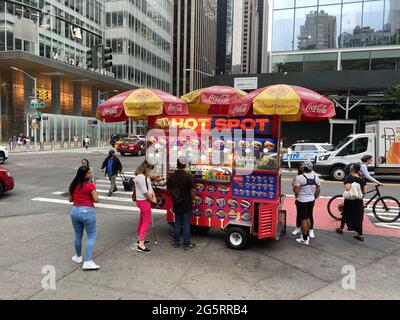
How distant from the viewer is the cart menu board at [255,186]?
22.5ft

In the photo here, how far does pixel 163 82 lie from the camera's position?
78812 millimetres

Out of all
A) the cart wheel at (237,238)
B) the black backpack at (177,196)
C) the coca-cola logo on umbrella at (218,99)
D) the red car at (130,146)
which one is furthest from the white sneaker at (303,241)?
the red car at (130,146)

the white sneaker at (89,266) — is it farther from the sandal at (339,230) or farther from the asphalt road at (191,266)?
the sandal at (339,230)

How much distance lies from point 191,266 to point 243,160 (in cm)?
242

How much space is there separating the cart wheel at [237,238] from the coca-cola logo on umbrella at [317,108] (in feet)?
8.66

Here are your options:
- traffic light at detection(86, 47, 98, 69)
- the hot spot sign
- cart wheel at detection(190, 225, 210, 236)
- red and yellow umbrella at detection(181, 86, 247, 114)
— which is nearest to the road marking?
cart wheel at detection(190, 225, 210, 236)

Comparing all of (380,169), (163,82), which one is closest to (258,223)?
(380,169)

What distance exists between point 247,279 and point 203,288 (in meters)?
0.79

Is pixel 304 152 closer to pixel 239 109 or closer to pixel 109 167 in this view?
pixel 109 167

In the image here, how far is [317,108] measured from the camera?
21.7ft

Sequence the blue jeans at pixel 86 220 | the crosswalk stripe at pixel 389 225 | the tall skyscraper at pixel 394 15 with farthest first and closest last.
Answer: the tall skyscraper at pixel 394 15
the crosswalk stripe at pixel 389 225
the blue jeans at pixel 86 220

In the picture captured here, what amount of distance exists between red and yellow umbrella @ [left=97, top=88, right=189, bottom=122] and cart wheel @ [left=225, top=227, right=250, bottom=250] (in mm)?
2802

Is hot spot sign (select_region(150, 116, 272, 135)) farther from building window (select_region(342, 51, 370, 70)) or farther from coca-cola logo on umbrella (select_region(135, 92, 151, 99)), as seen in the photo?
building window (select_region(342, 51, 370, 70))

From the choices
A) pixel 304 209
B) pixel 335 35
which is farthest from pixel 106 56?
pixel 335 35
